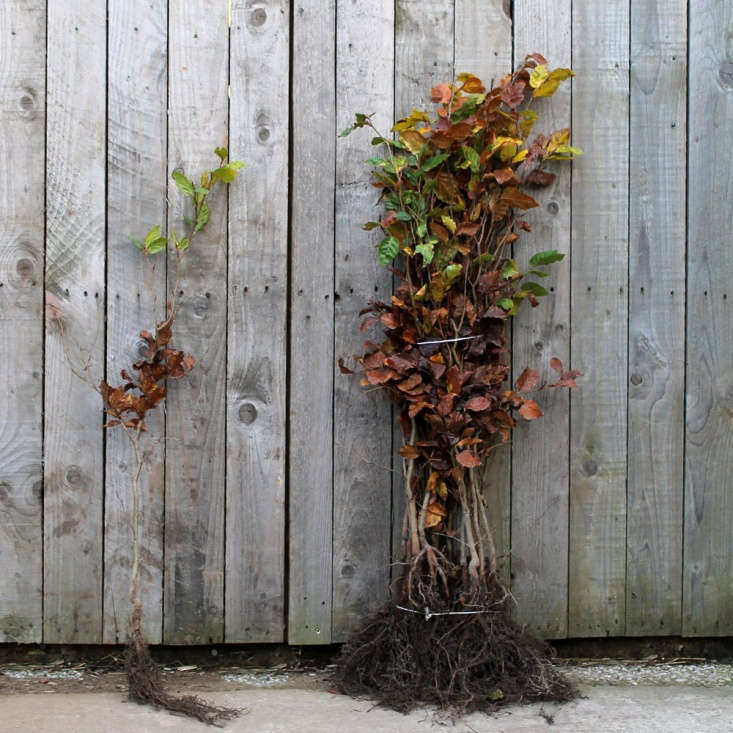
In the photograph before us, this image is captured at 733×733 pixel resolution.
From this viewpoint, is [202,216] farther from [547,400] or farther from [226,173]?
[547,400]

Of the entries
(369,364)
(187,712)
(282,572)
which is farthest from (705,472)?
(187,712)

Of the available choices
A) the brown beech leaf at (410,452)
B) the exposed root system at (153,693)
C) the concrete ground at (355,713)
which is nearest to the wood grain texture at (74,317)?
the exposed root system at (153,693)

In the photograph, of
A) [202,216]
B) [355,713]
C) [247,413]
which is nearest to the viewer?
[355,713]

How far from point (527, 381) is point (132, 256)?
52.7 inches

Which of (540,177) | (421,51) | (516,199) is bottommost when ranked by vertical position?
(516,199)

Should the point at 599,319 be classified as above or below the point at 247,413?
above

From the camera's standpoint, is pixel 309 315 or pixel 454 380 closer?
pixel 454 380

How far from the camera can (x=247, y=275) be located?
2885 mm

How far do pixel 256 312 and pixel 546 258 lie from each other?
0.96 metres

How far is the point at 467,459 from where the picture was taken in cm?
264

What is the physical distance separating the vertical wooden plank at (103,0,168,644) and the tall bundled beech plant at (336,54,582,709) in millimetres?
681

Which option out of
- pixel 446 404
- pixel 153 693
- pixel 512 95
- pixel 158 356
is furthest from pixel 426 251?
pixel 153 693

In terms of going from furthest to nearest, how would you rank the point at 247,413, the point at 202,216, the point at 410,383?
the point at 247,413, the point at 202,216, the point at 410,383

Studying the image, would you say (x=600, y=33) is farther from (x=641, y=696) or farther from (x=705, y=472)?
(x=641, y=696)
